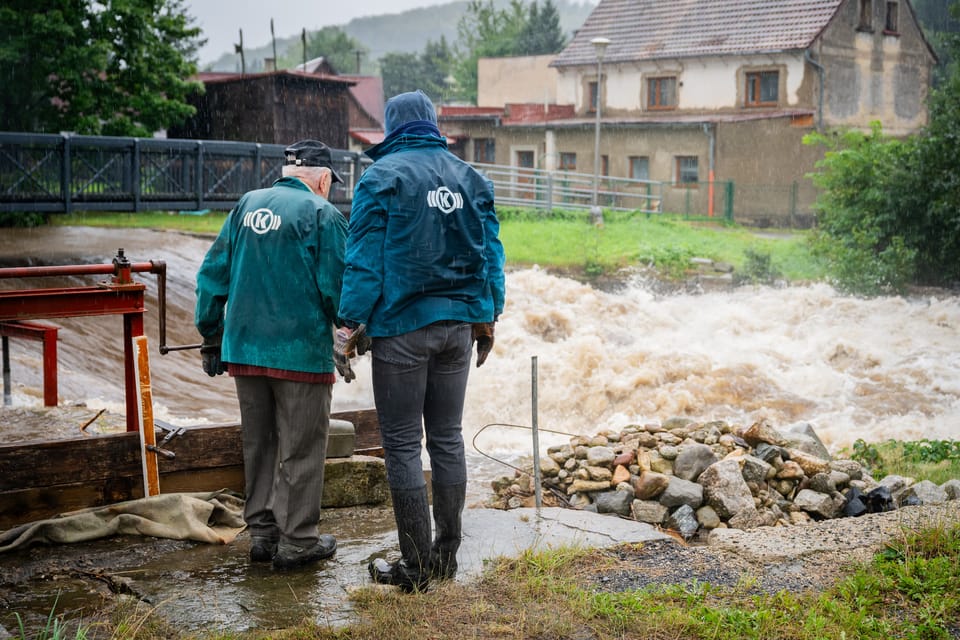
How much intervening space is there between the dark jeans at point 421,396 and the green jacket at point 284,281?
52cm

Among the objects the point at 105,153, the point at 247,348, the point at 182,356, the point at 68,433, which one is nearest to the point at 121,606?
the point at 247,348

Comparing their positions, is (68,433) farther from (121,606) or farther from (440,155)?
(440,155)

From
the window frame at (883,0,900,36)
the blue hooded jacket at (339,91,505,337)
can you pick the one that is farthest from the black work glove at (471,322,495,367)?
the window frame at (883,0,900,36)

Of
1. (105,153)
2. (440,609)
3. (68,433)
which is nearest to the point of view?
(440,609)

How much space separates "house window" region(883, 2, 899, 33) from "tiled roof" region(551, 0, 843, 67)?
166 inches

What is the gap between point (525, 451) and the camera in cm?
1098

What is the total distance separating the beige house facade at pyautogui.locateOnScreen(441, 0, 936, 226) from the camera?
33.0 metres

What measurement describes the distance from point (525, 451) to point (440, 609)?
22.8 ft

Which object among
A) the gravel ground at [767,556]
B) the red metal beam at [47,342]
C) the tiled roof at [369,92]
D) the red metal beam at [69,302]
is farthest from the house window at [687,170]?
the red metal beam at [69,302]

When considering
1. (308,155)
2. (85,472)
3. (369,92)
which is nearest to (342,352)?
(308,155)

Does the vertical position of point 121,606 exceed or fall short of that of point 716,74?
it falls short

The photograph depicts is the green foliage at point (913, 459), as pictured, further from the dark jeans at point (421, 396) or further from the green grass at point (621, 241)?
the green grass at point (621, 241)

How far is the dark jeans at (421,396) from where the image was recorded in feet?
13.7

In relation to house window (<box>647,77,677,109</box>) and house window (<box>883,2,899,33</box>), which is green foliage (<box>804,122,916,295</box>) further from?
house window (<box>883,2,899,33</box>)
